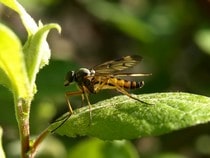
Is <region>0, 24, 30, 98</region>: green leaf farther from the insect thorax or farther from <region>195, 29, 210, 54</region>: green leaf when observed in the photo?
<region>195, 29, 210, 54</region>: green leaf

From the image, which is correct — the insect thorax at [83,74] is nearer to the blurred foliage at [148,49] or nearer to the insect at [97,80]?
the insect at [97,80]

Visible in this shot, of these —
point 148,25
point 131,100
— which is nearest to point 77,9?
point 148,25

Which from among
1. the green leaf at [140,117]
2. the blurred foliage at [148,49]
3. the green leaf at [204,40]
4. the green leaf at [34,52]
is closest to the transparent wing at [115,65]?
the green leaf at [140,117]

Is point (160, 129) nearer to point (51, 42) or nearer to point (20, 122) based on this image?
point (20, 122)

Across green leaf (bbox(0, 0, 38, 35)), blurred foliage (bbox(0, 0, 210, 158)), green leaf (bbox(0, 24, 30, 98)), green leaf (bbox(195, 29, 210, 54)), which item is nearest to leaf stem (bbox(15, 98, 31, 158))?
green leaf (bbox(0, 24, 30, 98))

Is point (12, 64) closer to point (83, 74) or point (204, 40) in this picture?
point (83, 74)
